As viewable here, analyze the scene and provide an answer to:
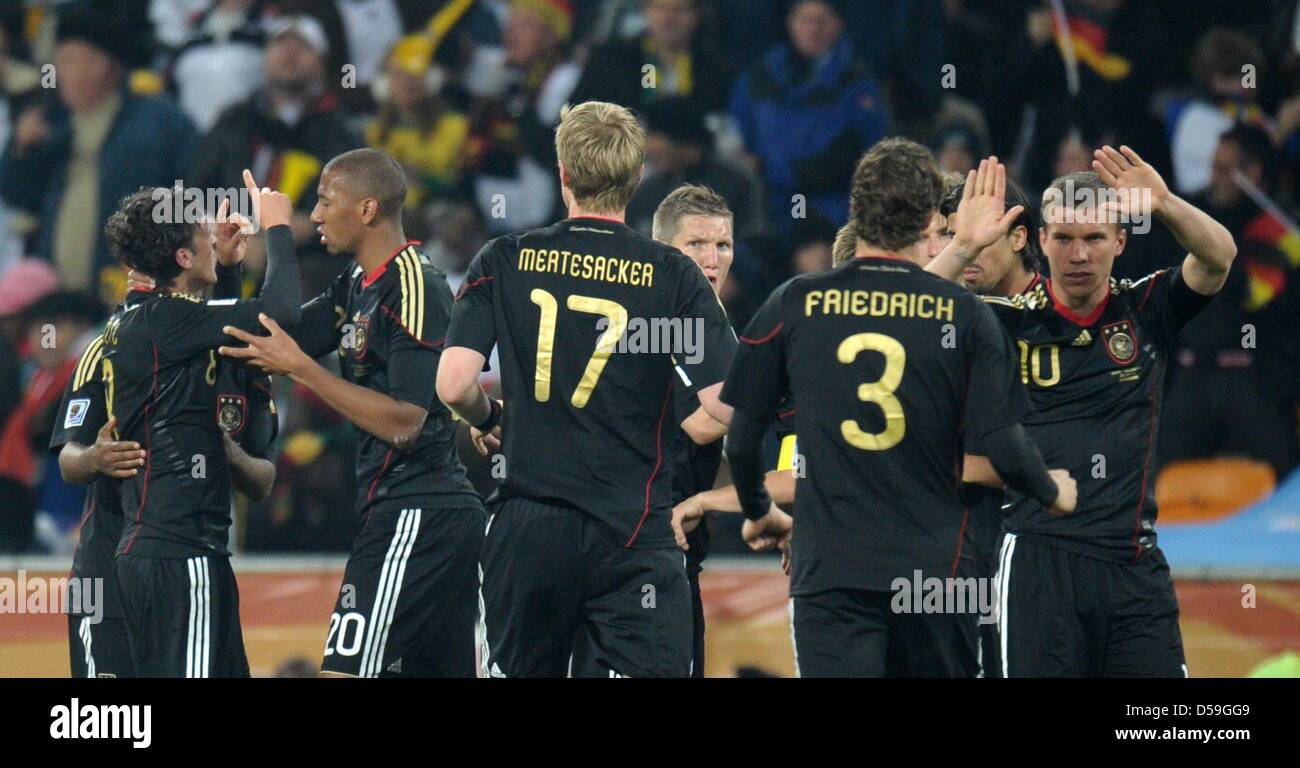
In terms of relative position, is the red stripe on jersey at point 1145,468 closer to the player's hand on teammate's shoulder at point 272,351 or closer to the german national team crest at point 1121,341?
the german national team crest at point 1121,341

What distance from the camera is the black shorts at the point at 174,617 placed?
5.64 metres

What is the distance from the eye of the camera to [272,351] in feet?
18.3

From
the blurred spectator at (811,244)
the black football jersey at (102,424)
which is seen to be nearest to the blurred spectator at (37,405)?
the blurred spectator at (811,244)

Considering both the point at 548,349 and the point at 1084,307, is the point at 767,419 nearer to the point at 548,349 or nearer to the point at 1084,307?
the point at 548,349

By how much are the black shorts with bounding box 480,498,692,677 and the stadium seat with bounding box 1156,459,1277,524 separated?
638cm

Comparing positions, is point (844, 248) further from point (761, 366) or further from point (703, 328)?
point (761, 366)

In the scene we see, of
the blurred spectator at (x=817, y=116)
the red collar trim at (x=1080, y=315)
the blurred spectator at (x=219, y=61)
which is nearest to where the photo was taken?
the red collar trim at (x=1080, y=315)

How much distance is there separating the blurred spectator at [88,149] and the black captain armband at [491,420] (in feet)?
21.0

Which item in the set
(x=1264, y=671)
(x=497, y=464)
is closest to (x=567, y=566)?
(x=497, y=464)

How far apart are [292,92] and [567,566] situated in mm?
7312

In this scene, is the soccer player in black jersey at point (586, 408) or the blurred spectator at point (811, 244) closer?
the soccer player in black jersey at point (586, 408)

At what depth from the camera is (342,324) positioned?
6.06 m

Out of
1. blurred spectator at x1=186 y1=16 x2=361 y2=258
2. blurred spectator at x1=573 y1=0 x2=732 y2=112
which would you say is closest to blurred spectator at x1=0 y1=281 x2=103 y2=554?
blurred spectator at x1=186 y1=16 x2=361 y2=258
